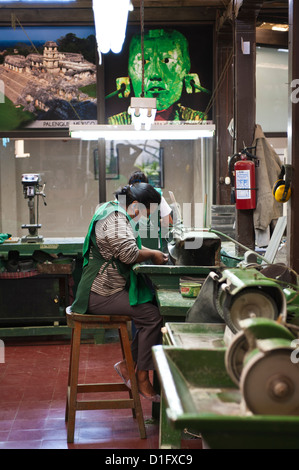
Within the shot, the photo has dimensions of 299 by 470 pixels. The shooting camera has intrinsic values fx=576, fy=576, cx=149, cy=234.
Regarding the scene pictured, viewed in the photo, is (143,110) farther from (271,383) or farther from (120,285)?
(271,383)

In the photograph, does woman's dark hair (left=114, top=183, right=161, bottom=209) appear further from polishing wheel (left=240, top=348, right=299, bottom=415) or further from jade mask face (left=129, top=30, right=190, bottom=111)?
jade mask face (left=129, top=30, right=190, bottom=111)

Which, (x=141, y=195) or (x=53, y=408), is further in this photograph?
(x=53, y=408)

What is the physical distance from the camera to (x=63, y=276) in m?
5.89

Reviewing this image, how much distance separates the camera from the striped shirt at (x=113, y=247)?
3.81 meters

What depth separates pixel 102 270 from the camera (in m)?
3.86

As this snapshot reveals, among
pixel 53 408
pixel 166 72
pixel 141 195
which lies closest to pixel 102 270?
pixel 141 195

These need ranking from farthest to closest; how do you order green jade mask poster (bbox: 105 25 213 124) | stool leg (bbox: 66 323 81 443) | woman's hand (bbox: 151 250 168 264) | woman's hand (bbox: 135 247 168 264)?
green jade mask poster (bbox: 105 25 213 124)
woman's hand (bbox: 151 250 168 264)
woman's hand (bbox: 135 247 168 264)
stool leg (bbox: 66 323 81 443)

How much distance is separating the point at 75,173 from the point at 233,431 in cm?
616

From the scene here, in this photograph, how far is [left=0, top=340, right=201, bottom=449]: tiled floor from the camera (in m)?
3.69

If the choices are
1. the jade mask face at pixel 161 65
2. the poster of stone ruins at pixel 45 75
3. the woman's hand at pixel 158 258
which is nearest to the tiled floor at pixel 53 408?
the woman's hand at pixel 158 258

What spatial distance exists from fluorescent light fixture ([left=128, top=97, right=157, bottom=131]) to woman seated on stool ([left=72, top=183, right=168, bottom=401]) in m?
1.13

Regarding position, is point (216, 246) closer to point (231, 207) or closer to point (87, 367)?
point (87, 367)

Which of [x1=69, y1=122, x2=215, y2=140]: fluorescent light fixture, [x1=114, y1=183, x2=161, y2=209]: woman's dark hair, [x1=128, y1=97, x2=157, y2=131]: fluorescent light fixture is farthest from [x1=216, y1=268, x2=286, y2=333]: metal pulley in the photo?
[x1=69, y1=122, x2=215, y2=140]: fluorescent light fixture

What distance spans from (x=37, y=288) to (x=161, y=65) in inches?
128
